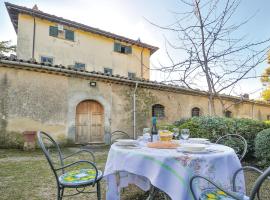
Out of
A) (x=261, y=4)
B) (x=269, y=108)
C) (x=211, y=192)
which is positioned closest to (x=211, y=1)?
(x=261, y=4)

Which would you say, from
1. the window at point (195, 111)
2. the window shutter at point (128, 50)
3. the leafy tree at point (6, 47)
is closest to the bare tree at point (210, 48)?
the window at point (195, 111)

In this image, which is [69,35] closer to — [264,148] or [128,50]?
[128,50]

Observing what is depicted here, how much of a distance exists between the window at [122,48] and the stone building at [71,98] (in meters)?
3.67

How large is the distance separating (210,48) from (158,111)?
16.4 feet

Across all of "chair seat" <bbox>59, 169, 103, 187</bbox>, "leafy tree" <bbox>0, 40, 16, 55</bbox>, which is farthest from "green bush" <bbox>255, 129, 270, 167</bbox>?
"leafy tree" <bbox>0, 40, 16, 55</bbox>

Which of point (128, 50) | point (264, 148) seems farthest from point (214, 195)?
point (128, 50)

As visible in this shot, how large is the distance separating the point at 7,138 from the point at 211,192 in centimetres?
699

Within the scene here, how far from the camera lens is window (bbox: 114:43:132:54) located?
15.6 meters

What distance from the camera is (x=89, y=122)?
861 cm

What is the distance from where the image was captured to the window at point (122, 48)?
51.3 ft

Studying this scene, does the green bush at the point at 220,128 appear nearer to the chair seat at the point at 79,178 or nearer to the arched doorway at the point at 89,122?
the chair seat at the point at 79,178

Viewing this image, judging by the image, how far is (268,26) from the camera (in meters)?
5.12

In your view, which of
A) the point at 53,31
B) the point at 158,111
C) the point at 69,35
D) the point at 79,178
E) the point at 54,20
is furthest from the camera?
the point at 69,35

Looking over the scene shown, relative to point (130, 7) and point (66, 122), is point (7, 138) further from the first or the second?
point (130, 7)
